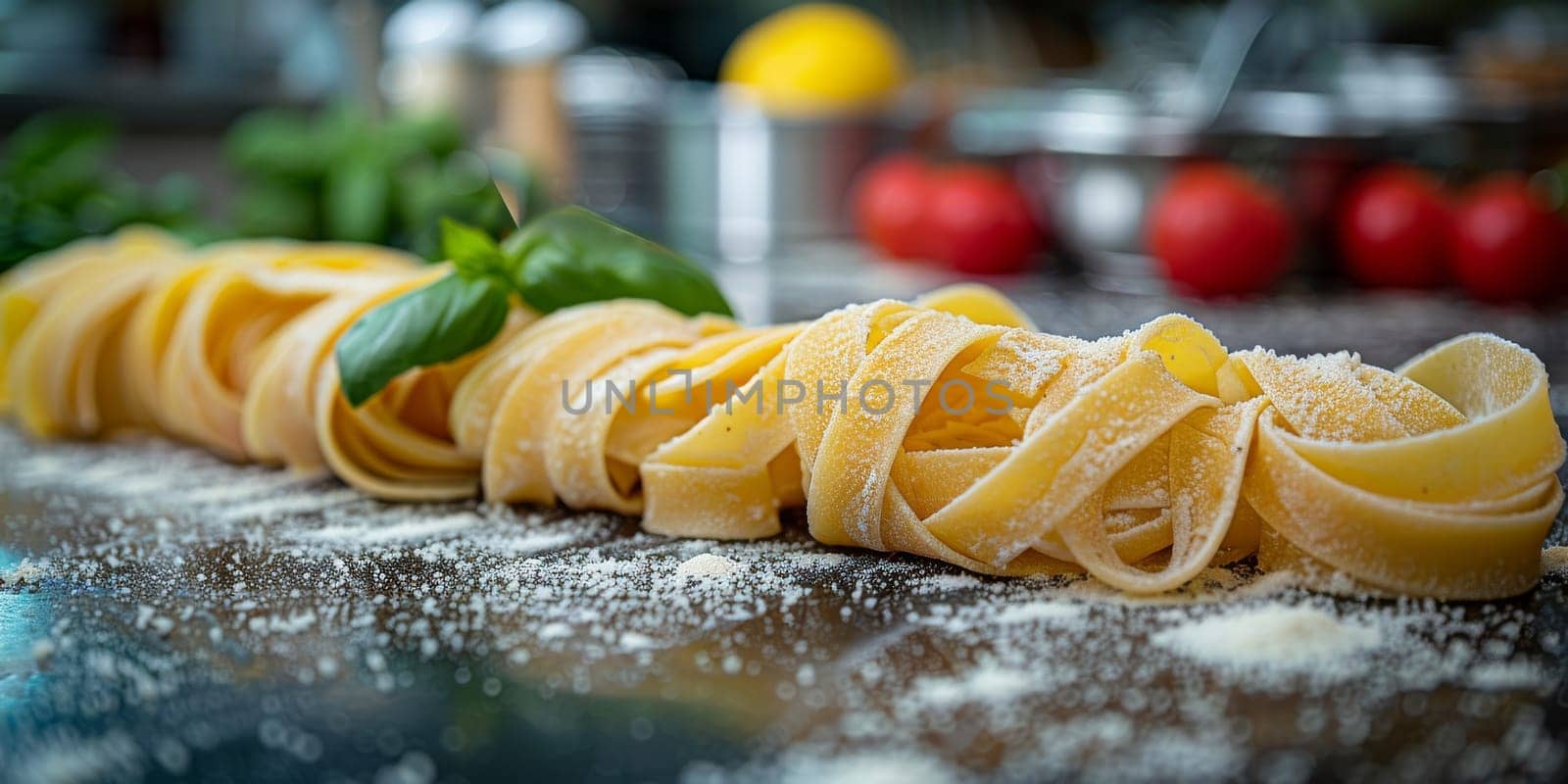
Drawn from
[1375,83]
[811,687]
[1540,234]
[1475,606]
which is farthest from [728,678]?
[1375,83]

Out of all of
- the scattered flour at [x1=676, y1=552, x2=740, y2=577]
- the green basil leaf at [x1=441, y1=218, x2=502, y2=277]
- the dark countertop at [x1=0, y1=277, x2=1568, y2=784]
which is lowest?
the scattered flour at [x1=676, y1=552, x2=740, y2=577]

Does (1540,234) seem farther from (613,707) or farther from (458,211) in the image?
(613,707)

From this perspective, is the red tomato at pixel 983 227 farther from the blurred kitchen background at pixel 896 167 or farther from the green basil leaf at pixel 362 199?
the green basil leaf at pixel 362 199

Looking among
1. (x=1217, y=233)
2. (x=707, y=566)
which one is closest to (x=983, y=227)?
(x=1217, y=233)

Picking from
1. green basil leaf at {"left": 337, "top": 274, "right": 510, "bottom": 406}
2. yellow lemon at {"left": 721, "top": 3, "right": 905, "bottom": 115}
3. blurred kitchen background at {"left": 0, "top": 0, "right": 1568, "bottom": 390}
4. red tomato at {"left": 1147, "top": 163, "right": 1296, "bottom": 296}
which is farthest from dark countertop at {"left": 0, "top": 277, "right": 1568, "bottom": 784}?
yellow lemon at {"left": 721, "top": 3, "right": 905, "bottom": 115}

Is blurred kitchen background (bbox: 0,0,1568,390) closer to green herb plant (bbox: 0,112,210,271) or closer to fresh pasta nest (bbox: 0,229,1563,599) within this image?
green herb plant (bbox: 0,112,210,271)

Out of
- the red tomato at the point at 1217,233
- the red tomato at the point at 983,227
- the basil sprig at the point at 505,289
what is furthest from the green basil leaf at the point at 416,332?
the red tomato at the point at 983,227

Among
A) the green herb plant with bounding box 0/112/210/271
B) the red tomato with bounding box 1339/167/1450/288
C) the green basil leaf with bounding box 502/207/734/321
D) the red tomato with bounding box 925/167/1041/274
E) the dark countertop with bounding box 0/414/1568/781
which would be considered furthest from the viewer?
the red tomato with bounding box 925/167/1041/274

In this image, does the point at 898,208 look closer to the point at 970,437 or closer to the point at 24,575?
the point at 970,437
